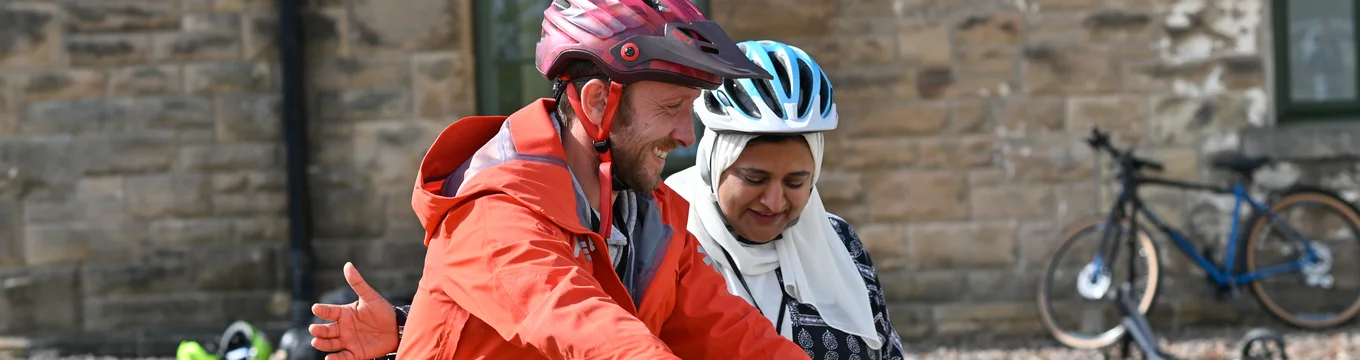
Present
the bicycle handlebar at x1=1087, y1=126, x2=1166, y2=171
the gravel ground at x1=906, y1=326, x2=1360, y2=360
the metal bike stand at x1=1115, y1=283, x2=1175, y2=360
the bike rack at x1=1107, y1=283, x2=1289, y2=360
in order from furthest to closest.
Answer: the bicycle handlebar at x1=1087, y1=126, x2=1166, y2=171 → the gravel ground at x1=906, y1=326, x2=1360, y2=360 → the metal bike stand at x1=1115, y1=283, x2=1175, y2=360 → the bike rack at x1=1107, y1=283, x2=1289, y2=360

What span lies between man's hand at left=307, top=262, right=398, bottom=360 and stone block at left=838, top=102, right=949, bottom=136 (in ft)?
17.8

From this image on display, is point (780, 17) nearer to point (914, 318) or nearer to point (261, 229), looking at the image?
point (914, 318)

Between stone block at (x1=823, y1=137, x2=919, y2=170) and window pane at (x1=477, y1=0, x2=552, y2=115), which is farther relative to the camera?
window pane at (x1=477, y1=0, x2=552, y2=115)

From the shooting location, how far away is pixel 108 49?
753cm

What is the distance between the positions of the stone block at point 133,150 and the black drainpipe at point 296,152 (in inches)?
24.6

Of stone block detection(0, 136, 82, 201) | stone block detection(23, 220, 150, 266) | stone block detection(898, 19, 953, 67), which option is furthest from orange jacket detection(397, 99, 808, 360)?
stone block detection(0, 136, 82, 201)

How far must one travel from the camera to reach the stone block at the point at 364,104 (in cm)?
752

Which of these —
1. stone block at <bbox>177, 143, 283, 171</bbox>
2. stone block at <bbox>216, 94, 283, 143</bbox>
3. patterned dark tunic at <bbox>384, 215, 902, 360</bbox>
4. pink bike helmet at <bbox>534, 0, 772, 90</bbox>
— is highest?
stone block at <bbox>216, 94, 283, 143</bbox>

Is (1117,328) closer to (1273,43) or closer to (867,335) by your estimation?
(1273,43)

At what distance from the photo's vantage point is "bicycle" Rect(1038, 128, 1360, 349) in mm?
Result: 7273

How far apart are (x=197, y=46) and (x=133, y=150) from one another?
0.63 meters

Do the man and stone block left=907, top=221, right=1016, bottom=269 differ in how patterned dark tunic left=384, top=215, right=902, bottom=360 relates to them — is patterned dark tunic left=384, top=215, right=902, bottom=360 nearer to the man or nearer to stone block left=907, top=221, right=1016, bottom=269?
the man

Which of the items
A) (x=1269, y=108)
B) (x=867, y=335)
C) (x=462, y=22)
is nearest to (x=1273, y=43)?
(x=1269, y=108)

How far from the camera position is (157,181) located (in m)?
7.61
